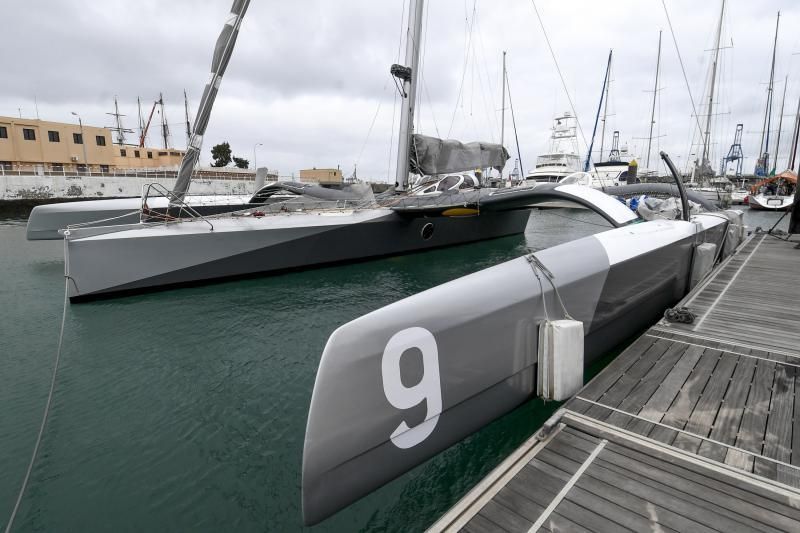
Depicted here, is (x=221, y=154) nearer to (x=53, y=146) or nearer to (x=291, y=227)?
(x=53, y=146)

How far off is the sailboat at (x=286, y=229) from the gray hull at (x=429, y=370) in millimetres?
5110

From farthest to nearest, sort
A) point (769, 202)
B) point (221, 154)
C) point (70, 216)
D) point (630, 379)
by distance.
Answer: point (221, 154) < point (769, 202) < point (70, 216) < point (630, 379)

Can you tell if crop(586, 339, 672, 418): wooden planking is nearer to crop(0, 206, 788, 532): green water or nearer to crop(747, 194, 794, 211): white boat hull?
crop(0, 206, 788, 532): green water

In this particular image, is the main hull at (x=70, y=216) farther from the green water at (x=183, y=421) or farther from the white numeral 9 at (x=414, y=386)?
the white numeral 9 at (x=414, y=386)

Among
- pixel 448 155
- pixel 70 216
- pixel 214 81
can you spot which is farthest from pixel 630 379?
pixel 70 216

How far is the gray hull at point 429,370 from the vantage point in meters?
1.76

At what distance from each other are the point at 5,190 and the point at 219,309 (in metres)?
20.3

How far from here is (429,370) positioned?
2037 mm

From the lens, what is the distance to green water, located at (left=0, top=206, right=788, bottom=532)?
2.22 meters

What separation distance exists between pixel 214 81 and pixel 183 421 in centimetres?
615

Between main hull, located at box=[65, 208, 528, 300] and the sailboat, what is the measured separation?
0.01 metres

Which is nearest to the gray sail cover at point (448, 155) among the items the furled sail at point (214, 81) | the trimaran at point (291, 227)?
the trimaran at point (291, 227)

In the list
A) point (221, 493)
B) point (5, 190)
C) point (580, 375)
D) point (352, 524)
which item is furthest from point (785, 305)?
point (5, 190)

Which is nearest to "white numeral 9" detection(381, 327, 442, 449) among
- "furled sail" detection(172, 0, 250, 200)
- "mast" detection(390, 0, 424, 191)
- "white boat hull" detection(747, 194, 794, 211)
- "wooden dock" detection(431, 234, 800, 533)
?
"wooden dock" detection(431, 234, 800, 533)
